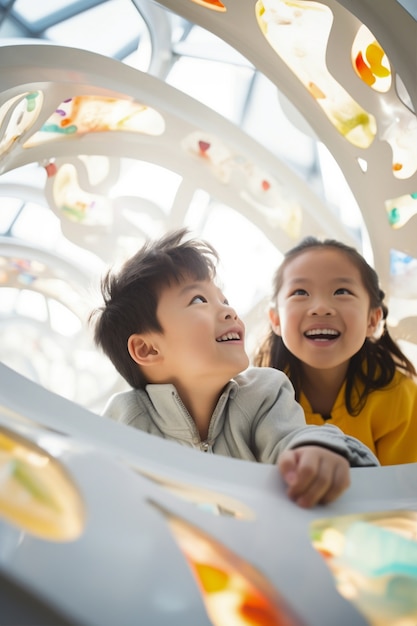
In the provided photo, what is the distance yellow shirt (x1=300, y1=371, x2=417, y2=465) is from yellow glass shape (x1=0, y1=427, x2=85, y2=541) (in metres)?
1.21

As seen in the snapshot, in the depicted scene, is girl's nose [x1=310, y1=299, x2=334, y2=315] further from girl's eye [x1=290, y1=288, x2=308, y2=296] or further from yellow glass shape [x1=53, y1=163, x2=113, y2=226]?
yellow glass shape [x1=53, y1=163, x2=113, y2=226]

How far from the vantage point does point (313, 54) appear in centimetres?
173

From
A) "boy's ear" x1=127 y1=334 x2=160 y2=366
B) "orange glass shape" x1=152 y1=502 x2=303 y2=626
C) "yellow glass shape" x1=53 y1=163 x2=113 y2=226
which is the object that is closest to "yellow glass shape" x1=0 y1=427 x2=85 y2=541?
"orange glass shape" x1=152 y1=502 x2=303 y2=626

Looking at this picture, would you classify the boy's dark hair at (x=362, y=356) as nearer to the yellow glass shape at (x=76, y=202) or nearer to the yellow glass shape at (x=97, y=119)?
the yellow glass shape at (x=97, y=119)

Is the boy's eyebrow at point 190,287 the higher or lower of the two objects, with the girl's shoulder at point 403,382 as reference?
lower

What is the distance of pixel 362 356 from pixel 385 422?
268mm

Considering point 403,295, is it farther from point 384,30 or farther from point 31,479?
point 31,479

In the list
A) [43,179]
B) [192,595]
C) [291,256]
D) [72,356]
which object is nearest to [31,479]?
[192,595]

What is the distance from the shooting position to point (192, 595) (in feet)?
2.04

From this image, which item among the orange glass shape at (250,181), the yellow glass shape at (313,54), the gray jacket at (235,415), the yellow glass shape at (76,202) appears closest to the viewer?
A: the gray jacket at (235,415)

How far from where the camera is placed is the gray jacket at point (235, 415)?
4.47ft

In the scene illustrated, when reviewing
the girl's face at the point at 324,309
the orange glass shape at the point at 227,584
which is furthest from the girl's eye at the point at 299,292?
the orange glass shape at the point at 227,584

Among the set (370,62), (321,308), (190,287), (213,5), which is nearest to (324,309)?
(321,308)

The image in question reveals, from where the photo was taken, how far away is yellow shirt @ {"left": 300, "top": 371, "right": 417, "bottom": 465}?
1799mm
